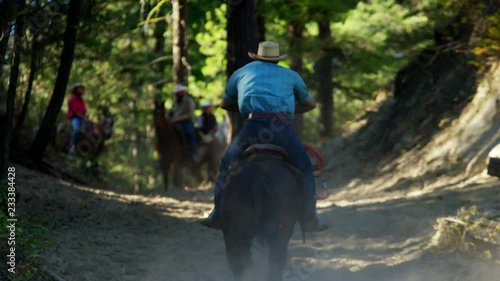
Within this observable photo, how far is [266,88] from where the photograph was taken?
848 centimetres

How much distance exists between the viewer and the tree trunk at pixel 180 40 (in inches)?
784

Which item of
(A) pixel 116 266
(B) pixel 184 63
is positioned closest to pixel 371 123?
(B) pixel 184 63

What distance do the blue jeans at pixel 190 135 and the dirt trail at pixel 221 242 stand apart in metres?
7.19

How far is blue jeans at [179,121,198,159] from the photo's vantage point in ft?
72.6

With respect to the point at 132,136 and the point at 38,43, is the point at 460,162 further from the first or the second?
the point at 132,136

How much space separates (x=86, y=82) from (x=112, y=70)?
88 centimetres

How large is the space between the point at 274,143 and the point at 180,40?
13.4m

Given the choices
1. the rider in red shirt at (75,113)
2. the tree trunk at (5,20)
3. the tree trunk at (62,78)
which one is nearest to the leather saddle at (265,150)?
the tree trunk at (5,20)

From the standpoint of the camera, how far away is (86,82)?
2564 centimetres

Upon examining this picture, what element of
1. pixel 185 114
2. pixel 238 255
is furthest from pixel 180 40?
pixel 238 255

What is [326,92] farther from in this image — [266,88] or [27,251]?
[27,251]

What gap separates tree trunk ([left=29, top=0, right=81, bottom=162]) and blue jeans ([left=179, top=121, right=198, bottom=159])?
576cm

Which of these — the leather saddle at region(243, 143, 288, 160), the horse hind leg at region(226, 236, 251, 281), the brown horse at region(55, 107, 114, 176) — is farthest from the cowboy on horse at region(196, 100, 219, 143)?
the leather saddle at region(243, 143, 288, 160)

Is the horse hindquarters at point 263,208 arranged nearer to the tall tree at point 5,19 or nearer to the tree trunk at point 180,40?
the tall tree at point 5,19
